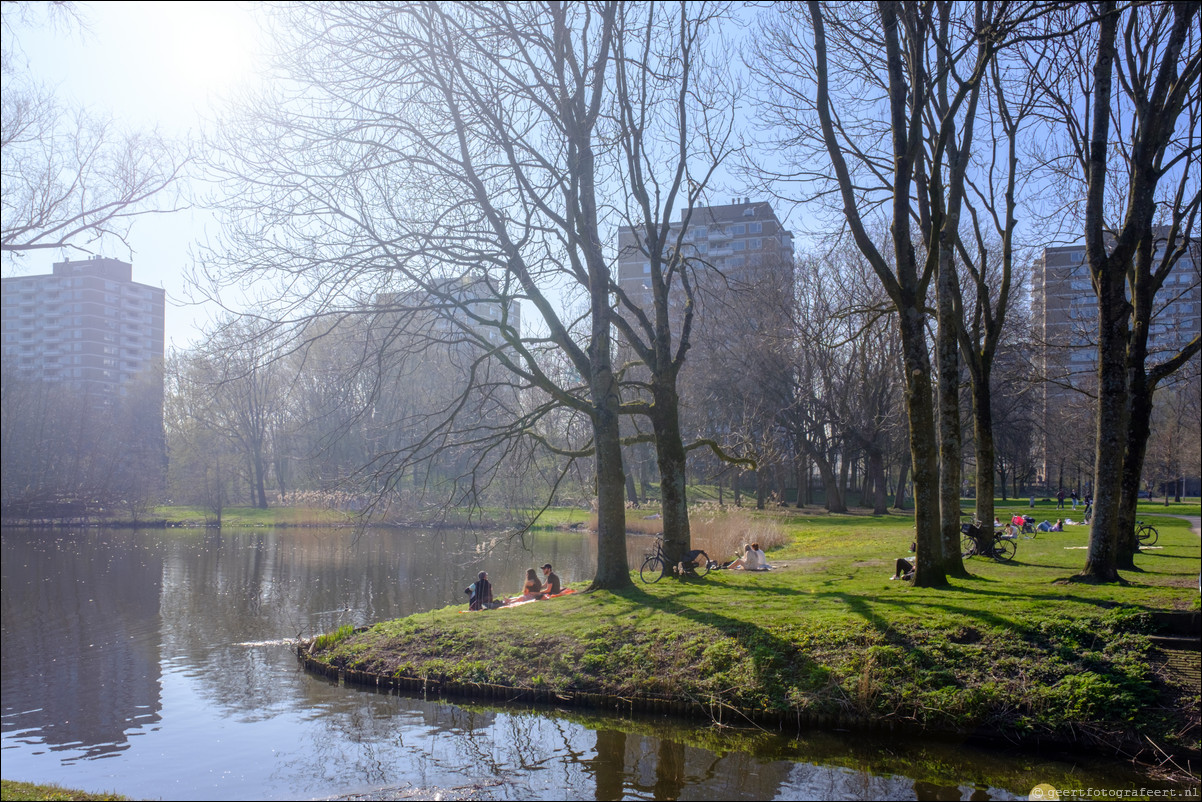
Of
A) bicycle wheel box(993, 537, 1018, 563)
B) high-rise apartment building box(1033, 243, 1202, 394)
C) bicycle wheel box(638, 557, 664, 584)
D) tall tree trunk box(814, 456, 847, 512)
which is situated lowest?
bicycle wheel box(638, 557, 664, 584)

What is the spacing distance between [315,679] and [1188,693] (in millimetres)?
11818

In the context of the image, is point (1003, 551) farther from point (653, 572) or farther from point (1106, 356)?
point (653, 572)

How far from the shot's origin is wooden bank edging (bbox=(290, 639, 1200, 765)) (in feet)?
28.0

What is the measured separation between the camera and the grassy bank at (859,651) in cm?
898

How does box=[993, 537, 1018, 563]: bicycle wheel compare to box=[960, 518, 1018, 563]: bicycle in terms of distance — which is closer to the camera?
box=[993, 537, 1018, 563]: bicycle wheel

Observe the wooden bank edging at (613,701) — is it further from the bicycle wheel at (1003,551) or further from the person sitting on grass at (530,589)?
the bicycle wheel at (1003,551)

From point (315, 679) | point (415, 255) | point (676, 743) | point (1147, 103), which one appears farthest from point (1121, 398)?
point (315, 679)

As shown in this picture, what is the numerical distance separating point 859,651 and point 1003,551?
10470 millimetres

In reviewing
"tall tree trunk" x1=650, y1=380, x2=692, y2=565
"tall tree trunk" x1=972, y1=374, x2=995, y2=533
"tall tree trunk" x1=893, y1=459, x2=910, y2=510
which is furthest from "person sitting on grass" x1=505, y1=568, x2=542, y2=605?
"tall tree trunk" x1=893, y1=459, x2=910, y2=510

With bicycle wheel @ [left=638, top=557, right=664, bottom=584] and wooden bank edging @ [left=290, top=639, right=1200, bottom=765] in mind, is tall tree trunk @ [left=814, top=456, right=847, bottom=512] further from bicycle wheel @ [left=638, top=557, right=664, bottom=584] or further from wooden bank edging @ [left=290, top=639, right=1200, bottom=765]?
wooden bank edging @ [left=290, top=639, right=1200, bottom=765]

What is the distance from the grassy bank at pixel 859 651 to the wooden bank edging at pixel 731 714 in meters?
0.04

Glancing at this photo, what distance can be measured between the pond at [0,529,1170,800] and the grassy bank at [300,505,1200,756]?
48 cm

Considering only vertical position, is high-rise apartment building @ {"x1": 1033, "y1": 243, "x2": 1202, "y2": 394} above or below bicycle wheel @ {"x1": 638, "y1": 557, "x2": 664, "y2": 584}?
above

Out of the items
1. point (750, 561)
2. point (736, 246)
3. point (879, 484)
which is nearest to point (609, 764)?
point (750, 561)
